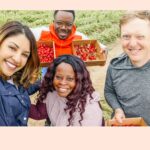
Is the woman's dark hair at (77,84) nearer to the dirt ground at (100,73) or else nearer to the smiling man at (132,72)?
the dirt ground at (100,73)

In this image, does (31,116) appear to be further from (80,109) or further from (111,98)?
(111,98)

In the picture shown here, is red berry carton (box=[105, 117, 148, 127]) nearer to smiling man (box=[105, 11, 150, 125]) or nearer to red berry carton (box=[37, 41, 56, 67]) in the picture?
smiling man (box=[105, 11, 150, 125])

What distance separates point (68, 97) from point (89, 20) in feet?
1.42

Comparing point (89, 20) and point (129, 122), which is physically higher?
point (89, 20)

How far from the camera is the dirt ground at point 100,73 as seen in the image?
2.35 m

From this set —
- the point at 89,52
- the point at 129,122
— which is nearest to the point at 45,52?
the point at 89,52

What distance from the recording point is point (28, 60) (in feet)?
7.49

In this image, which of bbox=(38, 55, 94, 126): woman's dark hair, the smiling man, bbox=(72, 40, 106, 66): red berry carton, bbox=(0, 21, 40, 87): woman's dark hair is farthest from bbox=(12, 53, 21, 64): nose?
the smiling man

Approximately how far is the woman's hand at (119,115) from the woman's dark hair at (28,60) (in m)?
0.45

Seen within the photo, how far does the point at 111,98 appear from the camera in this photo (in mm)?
2416

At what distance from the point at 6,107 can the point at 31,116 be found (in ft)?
0.55

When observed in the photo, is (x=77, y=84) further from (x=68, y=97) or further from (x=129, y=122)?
(x=129, y=122)

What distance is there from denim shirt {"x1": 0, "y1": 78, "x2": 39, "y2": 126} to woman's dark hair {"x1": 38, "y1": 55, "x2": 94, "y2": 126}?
95 mm
